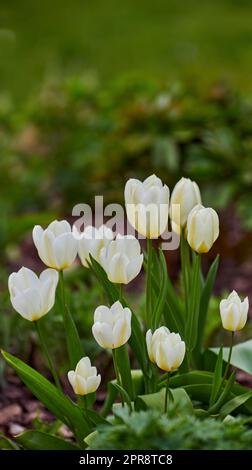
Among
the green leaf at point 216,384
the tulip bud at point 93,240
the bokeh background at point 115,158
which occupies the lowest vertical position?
the green leaf at point 216,384

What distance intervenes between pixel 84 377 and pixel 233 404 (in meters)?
0.36

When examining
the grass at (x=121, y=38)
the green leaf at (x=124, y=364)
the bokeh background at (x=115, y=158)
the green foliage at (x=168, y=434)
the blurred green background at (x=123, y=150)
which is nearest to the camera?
the green foliage at (x=168, y=434)

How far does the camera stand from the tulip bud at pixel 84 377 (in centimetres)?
186

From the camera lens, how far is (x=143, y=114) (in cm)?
441

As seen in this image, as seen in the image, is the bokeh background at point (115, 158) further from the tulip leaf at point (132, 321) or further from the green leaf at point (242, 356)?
the tulip leaf at point (132, 321)

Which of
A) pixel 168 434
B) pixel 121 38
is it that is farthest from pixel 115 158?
pixel 121 38

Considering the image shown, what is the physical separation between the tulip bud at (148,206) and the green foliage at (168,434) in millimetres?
451

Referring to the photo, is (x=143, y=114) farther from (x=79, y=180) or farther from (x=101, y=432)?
(x=101, y=432)

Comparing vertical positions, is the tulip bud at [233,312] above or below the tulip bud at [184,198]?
below

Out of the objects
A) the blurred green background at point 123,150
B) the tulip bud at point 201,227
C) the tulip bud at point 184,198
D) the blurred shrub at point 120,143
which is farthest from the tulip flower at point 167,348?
the blurred shrub at point 120,143

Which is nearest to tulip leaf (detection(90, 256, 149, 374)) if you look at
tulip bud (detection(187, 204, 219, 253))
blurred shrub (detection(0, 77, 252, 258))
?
tulip bud (detection(187, 204, 219, 253))

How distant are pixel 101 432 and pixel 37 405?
1.07m

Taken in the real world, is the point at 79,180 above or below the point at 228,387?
above
